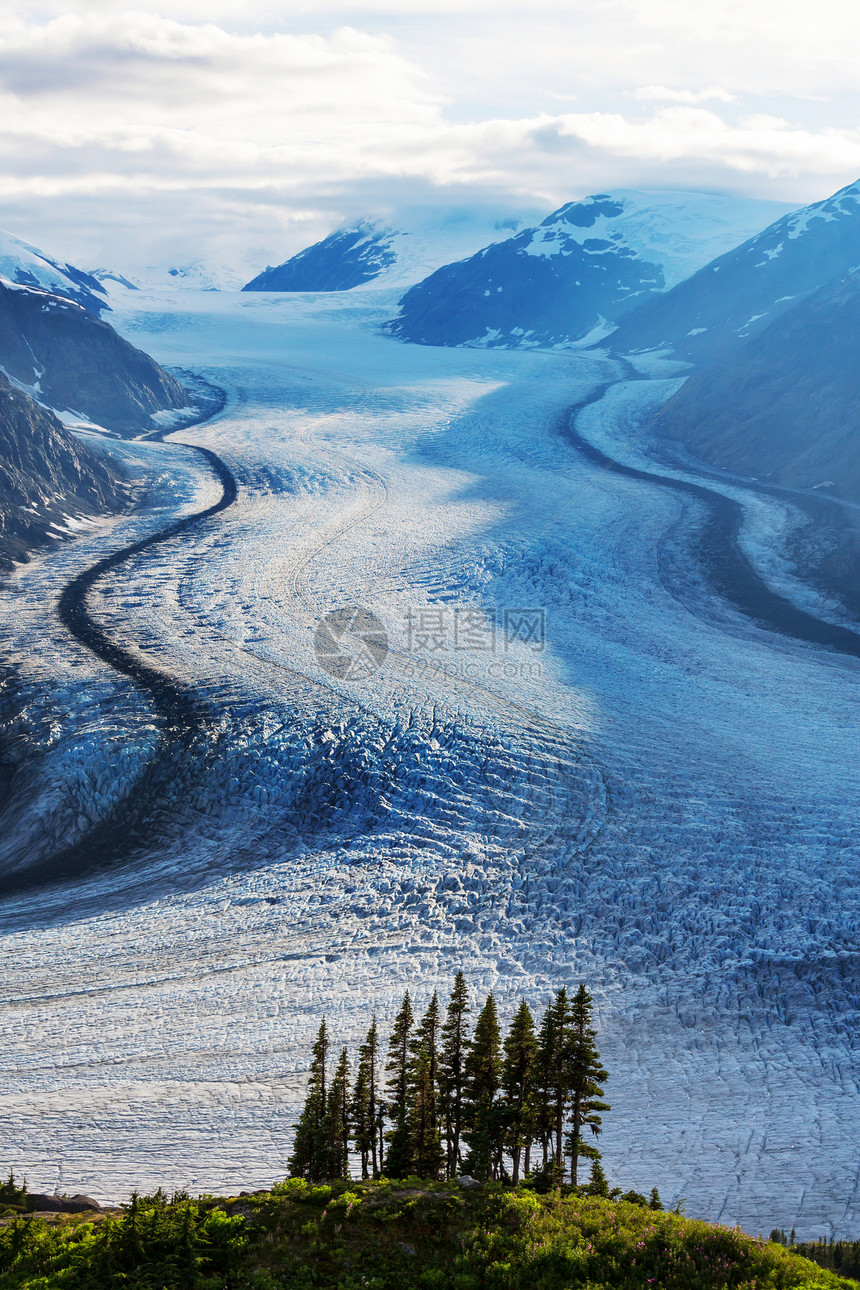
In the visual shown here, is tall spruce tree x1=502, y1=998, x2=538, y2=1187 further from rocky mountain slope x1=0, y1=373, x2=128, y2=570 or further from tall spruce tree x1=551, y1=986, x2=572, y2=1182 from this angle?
rocky mountain slope x1=0, y1=373, x2=128, y2=570

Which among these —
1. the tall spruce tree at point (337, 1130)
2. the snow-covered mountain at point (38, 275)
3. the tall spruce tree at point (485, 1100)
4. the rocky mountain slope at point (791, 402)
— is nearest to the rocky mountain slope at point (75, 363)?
the rocky mountain slope at point (791, 402)

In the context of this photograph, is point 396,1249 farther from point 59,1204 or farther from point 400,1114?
point 59,1204

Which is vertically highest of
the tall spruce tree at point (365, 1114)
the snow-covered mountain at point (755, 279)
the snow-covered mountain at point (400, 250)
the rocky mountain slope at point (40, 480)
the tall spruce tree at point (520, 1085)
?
the snow-covered mountain at point (400, 250)

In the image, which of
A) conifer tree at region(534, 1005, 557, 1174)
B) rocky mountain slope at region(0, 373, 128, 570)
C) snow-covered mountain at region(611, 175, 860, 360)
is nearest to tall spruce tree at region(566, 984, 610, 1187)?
Result: conifer tree at region(534, 1005, 557, 1174)

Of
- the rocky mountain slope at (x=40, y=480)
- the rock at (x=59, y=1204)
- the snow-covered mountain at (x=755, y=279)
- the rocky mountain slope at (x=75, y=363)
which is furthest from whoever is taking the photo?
the snow-covered mountain at (x=755, y=279)

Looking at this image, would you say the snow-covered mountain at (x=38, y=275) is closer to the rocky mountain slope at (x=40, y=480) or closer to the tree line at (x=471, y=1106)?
the rocky mountain slope at (x=40, y=480)

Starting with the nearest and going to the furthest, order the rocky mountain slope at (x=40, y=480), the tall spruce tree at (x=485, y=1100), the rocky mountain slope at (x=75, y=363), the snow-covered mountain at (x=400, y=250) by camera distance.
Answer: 1. the tall spruce tree at (x=485, y=1100)
2. the rocky mountain slope at (x=40, y=480)
3. the rocky mountain slope at (x=75, y=363)
4. the snow-covered mountain at (x=400, y=250)

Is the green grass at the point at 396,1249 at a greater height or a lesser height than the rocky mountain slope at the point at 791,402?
lesser
